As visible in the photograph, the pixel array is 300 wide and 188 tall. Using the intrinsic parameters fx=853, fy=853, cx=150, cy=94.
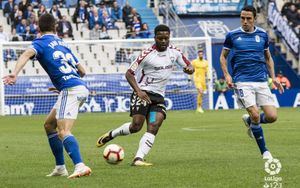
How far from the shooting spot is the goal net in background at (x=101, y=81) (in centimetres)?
3572

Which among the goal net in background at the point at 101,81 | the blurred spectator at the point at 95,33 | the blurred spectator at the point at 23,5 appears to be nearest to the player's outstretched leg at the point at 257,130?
the goal net in background at the point at 101,81

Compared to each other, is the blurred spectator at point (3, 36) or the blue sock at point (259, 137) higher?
the blue sock at point (259, 137)

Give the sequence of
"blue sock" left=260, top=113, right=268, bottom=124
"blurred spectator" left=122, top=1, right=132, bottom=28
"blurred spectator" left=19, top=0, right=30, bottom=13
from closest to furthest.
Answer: "blue sock" left=260, top=113, right=268, bottom=124, "blurred spectator" left=19, top=0, right=30, bottom=13, "blurred spectator" left=122, top=1, right=132, bottom=28

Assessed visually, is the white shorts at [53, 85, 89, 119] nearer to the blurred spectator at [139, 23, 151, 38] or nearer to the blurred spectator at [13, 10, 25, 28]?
the blurred spectator at [13, 10, 25, 28]

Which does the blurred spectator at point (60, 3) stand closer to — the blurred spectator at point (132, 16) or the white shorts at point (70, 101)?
the blurred spectator at point (132, 16)

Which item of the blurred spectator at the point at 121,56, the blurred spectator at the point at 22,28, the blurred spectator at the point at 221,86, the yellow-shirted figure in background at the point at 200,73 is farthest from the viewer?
the blurred spectator at the point at 22,28

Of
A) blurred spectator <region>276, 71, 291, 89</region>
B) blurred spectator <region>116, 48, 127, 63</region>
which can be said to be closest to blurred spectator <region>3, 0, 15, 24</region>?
blurred spectator <region>116, 48, 127, 63</region>

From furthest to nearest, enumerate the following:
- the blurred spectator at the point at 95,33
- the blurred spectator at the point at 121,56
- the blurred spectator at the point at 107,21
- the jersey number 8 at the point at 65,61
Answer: the blurred spectator at the point at 107,21 < the blurred spectator at the point at 95,33 < the blurred spectator at the point at 121,56 < the jersey number 8 at the point at 65,61

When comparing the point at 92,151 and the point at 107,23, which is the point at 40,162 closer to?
the point at 92,151

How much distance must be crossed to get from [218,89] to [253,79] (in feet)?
77.7

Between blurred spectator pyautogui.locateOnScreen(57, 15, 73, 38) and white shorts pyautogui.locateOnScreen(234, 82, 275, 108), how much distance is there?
24700 millimetres

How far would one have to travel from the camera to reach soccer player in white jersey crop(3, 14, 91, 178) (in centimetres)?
1166

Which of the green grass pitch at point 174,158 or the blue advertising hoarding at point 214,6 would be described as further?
the blue advertising hoarding at point 214,6

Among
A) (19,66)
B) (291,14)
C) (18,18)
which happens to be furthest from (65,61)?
(291,14)
